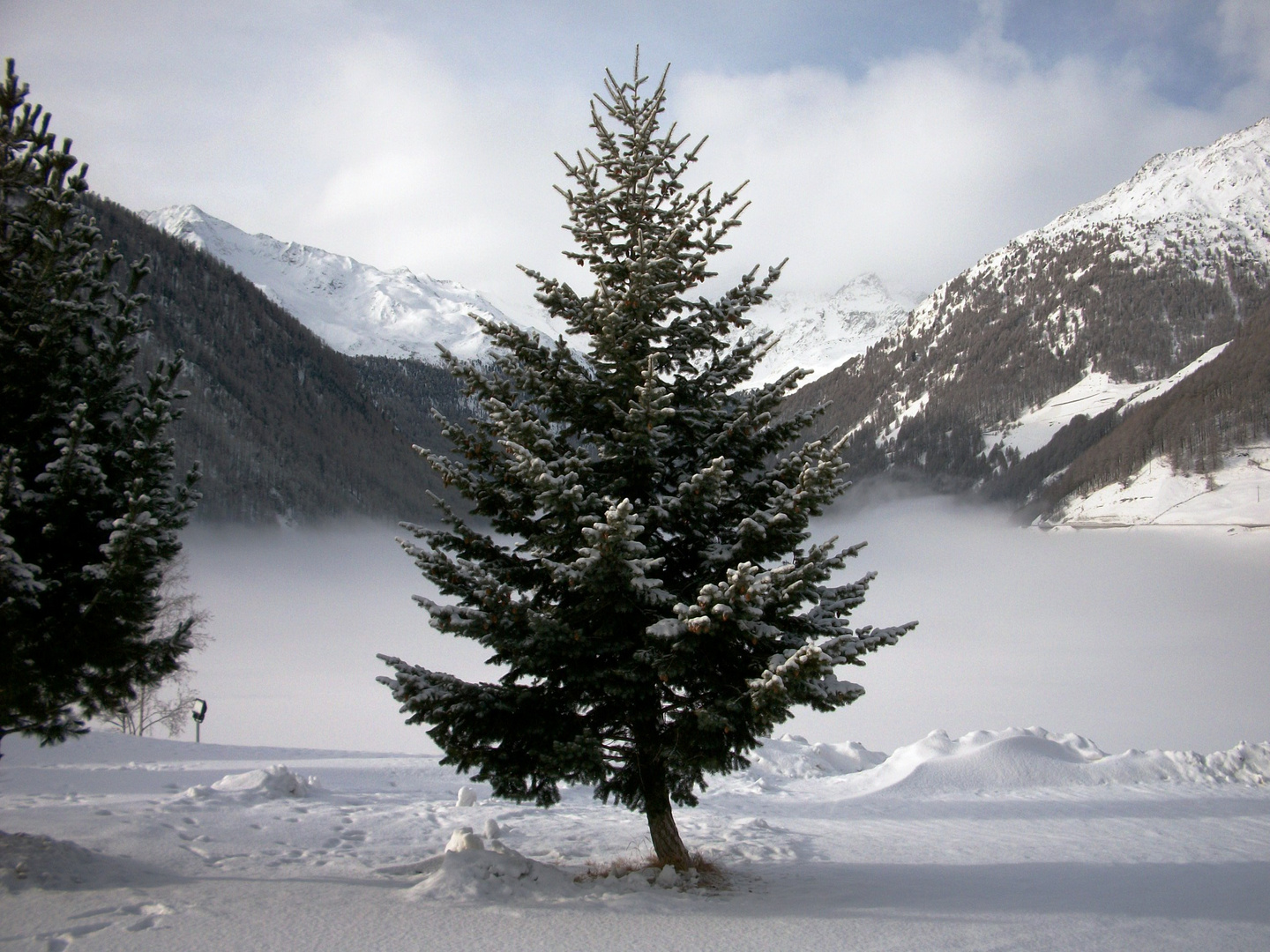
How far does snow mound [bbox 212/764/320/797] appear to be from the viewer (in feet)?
42.8

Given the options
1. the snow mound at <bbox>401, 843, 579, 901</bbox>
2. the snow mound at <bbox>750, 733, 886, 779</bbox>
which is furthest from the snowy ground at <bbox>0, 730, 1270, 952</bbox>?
the snow mound at <bbox>750, 733, 886, 779</bbox>

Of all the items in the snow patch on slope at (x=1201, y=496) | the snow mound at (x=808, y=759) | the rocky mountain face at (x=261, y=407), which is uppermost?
the rocky mountain face at (x=261, y=407)

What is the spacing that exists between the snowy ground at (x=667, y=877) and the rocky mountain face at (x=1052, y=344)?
124 m

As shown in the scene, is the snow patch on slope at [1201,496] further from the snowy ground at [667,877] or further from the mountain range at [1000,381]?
the snowy ground at [667,877]

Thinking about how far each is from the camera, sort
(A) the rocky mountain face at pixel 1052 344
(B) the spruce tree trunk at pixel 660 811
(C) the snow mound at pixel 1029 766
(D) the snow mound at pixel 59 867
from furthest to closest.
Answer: (A) the rocky mountain face at pixel 1052 344
(C) the snow mound at pixel 1029 766
(B) the spruce tree trunk at pixel 660 811
(D) the snow mound at pixel 59 867

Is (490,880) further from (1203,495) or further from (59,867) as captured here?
(1203,495)

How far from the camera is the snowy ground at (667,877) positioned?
257 inches

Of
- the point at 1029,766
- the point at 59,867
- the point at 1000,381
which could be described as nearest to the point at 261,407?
the point at 1029,766

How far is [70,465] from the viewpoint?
7.45 metres

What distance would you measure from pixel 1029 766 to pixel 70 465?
62.1ft

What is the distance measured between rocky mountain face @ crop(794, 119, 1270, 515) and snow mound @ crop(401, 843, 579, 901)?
135 metres

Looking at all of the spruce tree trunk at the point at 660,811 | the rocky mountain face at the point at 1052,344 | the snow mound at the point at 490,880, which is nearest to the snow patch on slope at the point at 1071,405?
the rocky mountain face at the point at 1052,344

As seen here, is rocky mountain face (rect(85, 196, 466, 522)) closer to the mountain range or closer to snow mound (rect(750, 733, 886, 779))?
the mountain range

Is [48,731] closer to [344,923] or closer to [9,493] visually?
[9,493]
